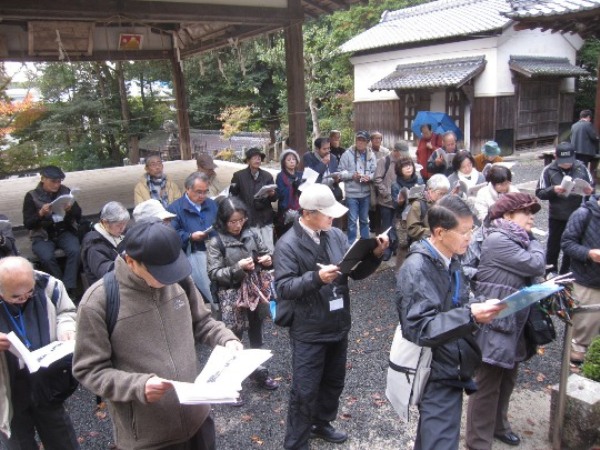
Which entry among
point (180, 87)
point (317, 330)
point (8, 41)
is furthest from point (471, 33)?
point (317, 330)

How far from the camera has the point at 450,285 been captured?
2.70 meters

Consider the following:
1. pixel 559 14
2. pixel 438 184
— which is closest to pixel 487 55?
pixel 559 14

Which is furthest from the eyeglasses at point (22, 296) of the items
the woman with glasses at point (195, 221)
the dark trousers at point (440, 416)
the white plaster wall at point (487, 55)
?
the white plaster wall at point (487, 55)

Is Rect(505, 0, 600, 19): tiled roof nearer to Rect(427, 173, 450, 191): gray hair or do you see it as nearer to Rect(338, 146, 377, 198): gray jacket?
Rect(338, 146, 377, 198): gray jacket

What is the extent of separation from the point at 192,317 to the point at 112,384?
0.62 metres

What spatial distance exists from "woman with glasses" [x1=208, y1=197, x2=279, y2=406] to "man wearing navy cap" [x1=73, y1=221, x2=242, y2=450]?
60.6 inches

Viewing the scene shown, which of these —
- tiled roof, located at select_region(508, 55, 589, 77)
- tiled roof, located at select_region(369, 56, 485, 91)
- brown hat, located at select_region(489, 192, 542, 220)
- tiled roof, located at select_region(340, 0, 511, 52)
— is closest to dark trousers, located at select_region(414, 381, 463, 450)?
brown hat, located at select_region(489, 192, 542, 220)

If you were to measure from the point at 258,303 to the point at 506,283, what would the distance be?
2040 mm

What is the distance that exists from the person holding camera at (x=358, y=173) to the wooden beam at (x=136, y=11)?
235 cm

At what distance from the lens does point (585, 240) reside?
4176mm

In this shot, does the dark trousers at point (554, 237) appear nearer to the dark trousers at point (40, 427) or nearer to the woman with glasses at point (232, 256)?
the woman with glasses at point (232, 256)

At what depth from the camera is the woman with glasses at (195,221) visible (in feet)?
15.9

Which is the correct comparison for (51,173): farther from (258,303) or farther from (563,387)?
(563,387)

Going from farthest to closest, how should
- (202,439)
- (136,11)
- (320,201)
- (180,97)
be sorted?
(180,97)
(136,11)
(320,201)
(202,439)
